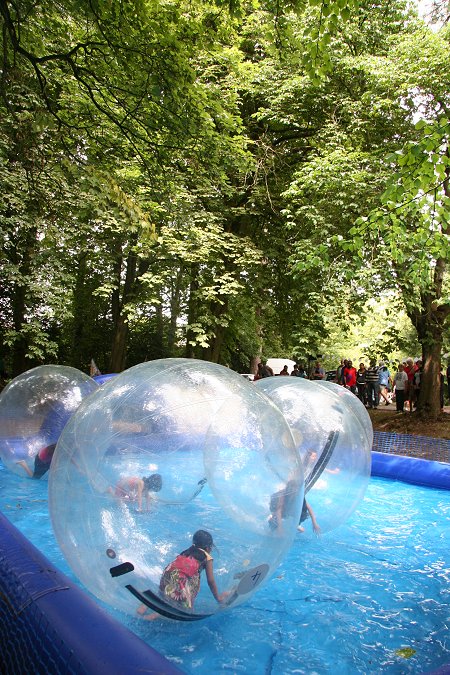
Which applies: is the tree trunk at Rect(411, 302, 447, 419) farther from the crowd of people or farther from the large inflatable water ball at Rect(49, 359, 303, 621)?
the large inflatable water ball at Rect(49, 359, 303, 621)

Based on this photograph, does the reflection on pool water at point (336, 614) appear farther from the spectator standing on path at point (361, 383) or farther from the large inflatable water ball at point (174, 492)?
the spectator standing on path at point (361, 383)

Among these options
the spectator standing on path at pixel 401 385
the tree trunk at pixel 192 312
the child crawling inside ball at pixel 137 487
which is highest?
the tree trunk at pixel 192 312

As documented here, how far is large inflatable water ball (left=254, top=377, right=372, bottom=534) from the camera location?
493 cm

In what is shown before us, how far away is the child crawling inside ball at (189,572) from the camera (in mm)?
2967

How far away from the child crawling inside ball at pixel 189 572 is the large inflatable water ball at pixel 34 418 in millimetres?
3953

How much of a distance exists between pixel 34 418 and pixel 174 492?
4148 millimetres

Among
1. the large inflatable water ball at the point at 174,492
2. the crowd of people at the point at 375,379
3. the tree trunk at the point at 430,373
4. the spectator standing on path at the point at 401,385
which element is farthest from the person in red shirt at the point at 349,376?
the large inflatable water ball at the point at 174,492

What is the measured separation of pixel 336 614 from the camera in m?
4.07

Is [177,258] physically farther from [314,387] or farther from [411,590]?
[411,590]

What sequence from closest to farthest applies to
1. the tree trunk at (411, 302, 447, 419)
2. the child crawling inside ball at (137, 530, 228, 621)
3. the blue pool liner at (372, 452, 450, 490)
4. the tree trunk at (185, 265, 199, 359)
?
the child crawling inside ball at (137, 530, 228, 621), the blue pool liner at (372, 452, 450, 490), the tree trunk at (411, 302, 447, 419), the tree trunk at (185, 265, 199, 359)

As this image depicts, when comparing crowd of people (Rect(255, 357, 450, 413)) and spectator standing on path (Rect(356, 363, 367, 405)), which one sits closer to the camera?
crowd of people (Rect(255, 357, 450, 413))

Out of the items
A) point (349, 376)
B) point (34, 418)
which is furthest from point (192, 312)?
point (34, 418)

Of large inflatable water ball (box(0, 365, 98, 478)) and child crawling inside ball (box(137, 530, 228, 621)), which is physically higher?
large inflatable water ball (box(0, 365, 98, 478))

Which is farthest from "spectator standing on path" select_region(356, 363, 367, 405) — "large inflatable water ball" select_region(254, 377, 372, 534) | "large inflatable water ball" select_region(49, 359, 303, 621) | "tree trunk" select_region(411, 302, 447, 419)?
→ "large inflatable water ball" select_region(49, 359, 303, 621)
